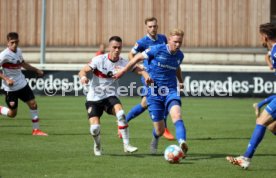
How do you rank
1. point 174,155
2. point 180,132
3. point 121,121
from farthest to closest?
point 121,121 < point 180,132 < point 174,155

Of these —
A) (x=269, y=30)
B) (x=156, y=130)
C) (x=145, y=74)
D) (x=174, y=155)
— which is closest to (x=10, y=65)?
(x=156, y=130)

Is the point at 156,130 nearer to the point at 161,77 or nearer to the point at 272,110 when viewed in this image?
the point at 161,77

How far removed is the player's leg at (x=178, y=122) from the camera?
11.9m

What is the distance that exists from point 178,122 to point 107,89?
1.65m

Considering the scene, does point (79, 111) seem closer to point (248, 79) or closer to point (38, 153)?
point (248, 79)

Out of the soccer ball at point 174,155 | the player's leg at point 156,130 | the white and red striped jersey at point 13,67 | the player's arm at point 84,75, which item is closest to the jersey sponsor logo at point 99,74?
the player's arm at point 84,75

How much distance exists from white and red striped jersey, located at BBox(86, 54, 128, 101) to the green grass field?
986 mm

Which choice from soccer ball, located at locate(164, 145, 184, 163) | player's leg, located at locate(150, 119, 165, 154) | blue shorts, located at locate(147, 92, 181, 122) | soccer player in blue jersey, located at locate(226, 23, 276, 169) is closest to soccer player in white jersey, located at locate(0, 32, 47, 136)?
player's leg, located at locate(150, 119, 165, 154)

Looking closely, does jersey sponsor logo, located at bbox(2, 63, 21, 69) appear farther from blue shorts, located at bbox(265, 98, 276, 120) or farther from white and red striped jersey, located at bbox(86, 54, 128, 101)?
blue shorts, located at bbox(265, 98, 276, 120)

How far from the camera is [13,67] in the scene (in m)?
17.0

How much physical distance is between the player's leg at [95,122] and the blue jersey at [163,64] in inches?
41.7

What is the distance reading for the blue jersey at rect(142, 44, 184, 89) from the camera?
507 inches

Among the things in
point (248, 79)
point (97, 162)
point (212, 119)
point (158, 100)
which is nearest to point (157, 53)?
point (158, 100)

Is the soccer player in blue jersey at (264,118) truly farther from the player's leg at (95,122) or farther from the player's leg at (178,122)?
the player's leg at (95,122)
